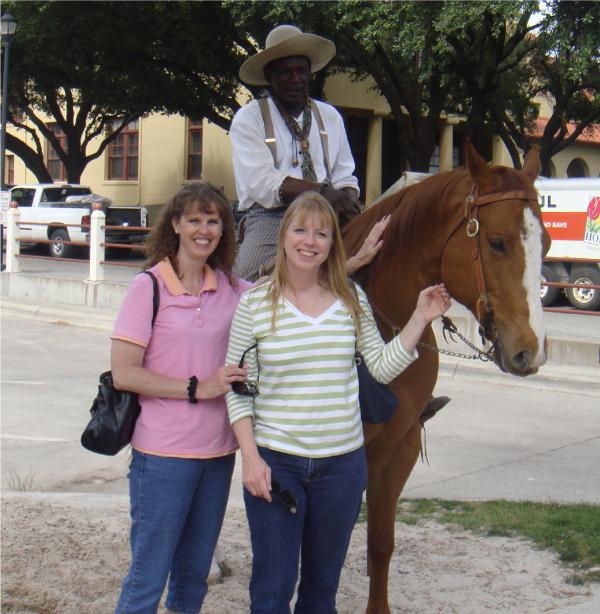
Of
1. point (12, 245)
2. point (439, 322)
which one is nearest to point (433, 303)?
point (439, 322)

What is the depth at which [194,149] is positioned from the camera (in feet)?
110

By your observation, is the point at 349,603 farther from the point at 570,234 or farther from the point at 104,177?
the point at 104,177

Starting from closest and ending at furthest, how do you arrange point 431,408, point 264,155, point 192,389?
point 192,389
point 264,155
point 431,408

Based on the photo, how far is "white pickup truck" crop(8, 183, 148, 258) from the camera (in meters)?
26.1

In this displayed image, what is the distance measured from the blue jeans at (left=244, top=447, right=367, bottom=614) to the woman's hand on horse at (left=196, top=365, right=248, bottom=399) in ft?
0.80

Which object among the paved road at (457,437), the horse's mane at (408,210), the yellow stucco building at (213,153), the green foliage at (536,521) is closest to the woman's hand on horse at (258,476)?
the horse's mane at (408,210)

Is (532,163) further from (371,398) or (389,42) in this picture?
(389,42)

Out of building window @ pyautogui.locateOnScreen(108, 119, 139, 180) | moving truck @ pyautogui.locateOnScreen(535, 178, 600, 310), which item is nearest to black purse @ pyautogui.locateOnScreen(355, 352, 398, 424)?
moving truck @ pyautogui.locateOnScreen(535, 178, 600, 310)

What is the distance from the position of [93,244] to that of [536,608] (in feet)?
41.9

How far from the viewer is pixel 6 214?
18.5 meters

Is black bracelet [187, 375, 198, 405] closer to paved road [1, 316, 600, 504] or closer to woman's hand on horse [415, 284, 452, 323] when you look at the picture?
woman's hand on horse [415, 284, 452, 323]

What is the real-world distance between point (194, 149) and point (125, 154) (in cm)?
389

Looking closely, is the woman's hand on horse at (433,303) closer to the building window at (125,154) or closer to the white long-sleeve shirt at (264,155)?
the white long-sleeve shirt at (264,155)

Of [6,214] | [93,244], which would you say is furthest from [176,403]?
[6,214]
